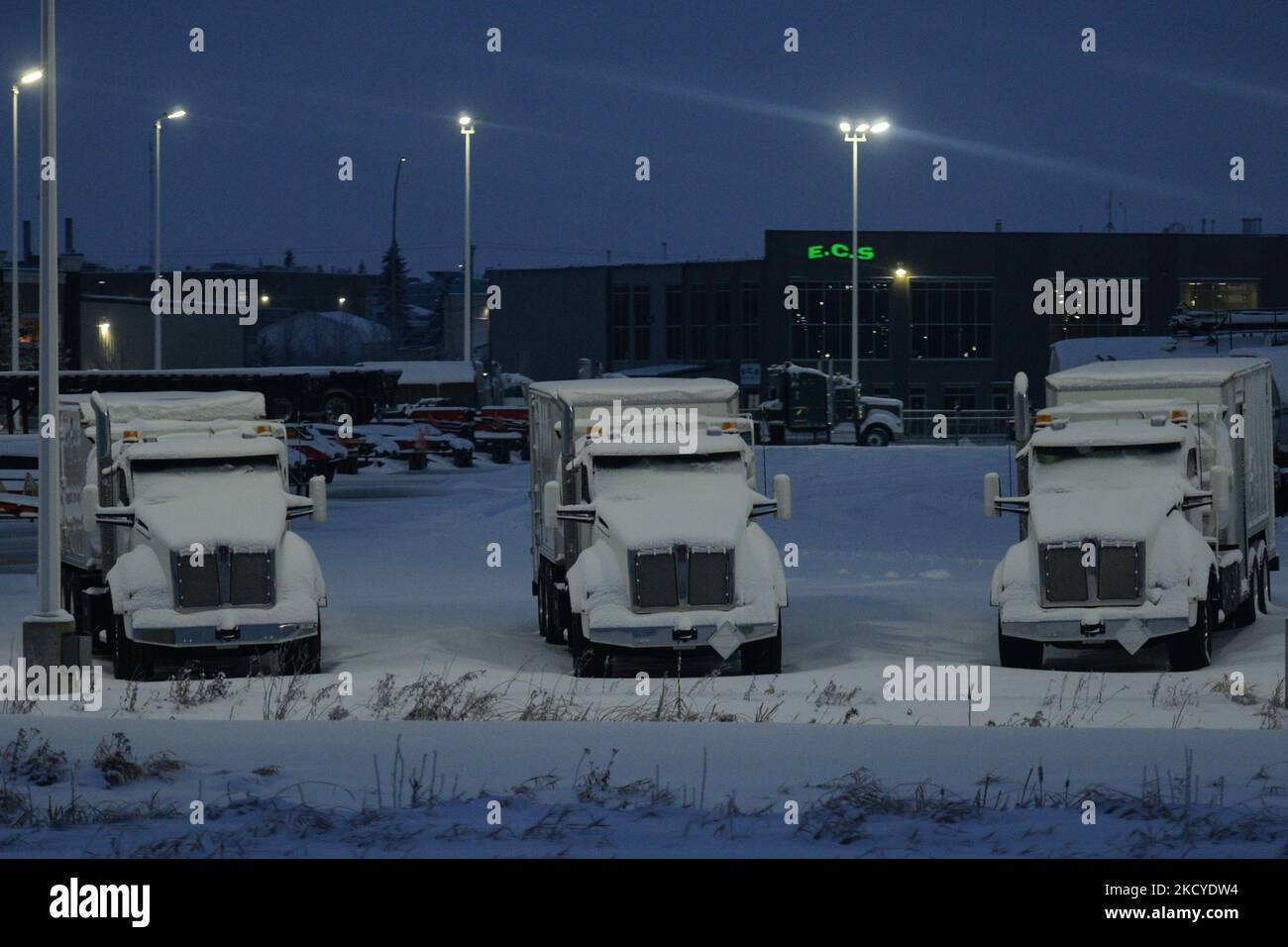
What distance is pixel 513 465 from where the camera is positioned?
5616 cm

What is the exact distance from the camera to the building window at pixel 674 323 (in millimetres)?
98125

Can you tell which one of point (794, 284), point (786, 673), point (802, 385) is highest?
point (794, 284)

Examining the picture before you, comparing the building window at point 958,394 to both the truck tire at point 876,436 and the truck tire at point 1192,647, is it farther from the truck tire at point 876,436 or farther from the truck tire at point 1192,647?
the truck tire at point 1192,647

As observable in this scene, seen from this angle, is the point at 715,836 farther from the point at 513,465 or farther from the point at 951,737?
the point at 513,465

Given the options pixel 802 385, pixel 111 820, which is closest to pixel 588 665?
pixel 111 820

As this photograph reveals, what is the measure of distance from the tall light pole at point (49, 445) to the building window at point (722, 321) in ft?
260

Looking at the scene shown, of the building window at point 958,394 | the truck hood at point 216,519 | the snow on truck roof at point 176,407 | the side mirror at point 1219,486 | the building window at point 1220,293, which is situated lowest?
the truck hood at point 216,519

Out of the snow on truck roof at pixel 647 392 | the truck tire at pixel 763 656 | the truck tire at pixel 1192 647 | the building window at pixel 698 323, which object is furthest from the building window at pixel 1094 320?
the truck tire at pixel 763 656

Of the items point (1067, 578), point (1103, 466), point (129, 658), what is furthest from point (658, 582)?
point (129, 658)

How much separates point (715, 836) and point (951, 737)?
3622 mm

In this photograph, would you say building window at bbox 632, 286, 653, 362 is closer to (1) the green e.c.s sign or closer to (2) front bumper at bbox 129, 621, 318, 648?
(1) the green e.c.s sign

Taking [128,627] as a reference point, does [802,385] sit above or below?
above

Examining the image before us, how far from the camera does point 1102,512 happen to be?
17969 mm

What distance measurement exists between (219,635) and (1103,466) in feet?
29.1
